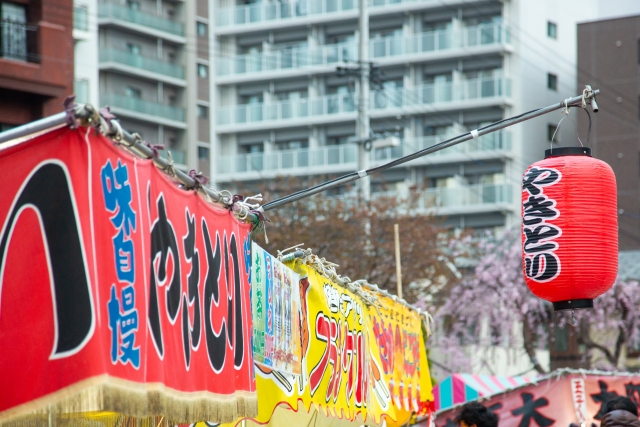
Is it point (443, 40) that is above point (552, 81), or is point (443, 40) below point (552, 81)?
above

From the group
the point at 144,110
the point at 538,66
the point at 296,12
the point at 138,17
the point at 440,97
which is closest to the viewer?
the point at 440,97

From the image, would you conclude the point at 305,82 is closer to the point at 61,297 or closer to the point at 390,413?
the point at 390,413

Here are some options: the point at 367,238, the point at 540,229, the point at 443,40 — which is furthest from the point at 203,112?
the point at 540,229

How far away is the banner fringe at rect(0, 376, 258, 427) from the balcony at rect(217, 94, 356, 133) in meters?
40.9

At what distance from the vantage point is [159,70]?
48.7m

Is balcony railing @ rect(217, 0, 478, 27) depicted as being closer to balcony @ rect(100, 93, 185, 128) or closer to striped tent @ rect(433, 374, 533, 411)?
balcony @ rect(100, 93, 185, 128)

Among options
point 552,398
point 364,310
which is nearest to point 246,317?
point 364,310

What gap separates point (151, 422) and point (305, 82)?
43852 mm

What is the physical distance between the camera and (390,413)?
9.63m

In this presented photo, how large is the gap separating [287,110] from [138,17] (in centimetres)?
796

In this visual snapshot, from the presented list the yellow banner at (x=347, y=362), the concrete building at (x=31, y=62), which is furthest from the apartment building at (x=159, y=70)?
the yellow banner at (x=347, y=362)

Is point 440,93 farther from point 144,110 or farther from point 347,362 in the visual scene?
point 347,362

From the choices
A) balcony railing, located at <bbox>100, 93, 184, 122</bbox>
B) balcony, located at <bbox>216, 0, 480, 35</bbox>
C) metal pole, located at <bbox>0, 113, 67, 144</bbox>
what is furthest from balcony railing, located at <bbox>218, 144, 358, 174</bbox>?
metal pole, located at <bbox>0, 113, 67, 144</bbox>

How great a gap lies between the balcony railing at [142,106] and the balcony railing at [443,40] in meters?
9.89
